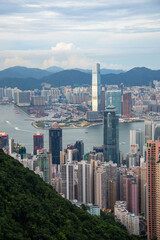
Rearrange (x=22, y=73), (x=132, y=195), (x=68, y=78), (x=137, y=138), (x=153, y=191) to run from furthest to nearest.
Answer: (x=68, y=78)
(x=22, y=73)
(x=137, y=138)
(x=132, y=195)
(x=153, y=191)

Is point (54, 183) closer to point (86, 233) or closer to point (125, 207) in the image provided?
point (125, 207)

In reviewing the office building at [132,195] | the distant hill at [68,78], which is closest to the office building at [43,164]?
the office building at [132,195]

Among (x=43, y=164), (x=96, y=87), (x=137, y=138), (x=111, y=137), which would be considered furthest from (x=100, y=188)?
(x=96, y=87)

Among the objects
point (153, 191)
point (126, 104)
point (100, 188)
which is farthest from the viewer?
point (126, 104)

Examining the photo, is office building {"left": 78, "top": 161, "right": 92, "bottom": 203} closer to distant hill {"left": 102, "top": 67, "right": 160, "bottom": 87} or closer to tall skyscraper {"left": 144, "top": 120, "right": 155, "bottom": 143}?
tall skyscraper {"left": 144, "top": 120, "right": 155, "bottom": 143}

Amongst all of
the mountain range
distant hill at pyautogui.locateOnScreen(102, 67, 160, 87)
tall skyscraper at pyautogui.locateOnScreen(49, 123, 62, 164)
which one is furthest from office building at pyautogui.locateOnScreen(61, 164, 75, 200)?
distant hill at pyautogui.locateOnScreen(102, 67, 160, 87)

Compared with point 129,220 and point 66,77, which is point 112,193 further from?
point 66,77

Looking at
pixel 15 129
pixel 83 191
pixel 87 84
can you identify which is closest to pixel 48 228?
pixel 83 191
